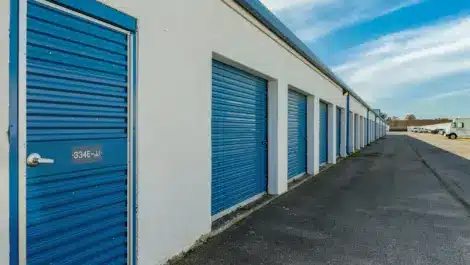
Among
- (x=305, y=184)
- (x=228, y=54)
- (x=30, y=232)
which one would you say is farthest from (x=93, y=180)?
(x=305, y=184)

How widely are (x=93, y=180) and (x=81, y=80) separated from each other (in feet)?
2.94

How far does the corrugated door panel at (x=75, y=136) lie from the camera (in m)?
2.72

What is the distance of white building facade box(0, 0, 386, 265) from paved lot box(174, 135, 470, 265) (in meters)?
0.65

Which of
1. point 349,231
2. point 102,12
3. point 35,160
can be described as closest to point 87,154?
point 35,160

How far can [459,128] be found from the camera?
166 feet

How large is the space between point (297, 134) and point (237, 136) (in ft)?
15.4

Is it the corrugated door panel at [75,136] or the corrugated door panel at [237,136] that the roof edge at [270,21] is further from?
the corrugated door panel at [75,136]

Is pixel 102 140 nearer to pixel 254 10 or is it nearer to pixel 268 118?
pixel 254 10

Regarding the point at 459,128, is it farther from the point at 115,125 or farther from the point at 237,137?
the point at 115,125


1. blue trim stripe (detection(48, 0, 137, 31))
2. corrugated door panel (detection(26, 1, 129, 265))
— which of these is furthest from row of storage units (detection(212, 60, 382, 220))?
corrugated door panel (detection(26, 1, 129, 265))

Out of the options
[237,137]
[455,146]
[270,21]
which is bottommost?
[455,146]

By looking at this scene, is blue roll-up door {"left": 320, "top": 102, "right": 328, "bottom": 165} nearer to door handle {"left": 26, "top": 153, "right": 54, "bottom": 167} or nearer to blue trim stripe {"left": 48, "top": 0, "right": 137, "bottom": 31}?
blue trim stripe {"left": 48, "top": 0, "right": 137, "bottom": 31}

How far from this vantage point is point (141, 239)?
3775 mm

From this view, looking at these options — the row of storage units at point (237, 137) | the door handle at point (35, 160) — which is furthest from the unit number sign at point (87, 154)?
the row of storage units at point (237, 137)
